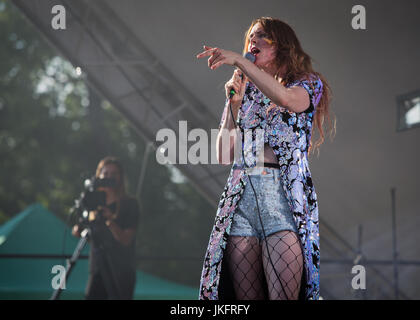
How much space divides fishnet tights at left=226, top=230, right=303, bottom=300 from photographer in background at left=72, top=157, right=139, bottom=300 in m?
2.16

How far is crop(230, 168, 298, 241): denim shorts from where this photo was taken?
138cm

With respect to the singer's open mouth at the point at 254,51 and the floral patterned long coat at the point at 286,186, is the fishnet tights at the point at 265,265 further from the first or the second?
the singer's open mouth at the point at 254,51

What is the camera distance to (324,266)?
4.53 meters

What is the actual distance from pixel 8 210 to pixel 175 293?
37.2 ft

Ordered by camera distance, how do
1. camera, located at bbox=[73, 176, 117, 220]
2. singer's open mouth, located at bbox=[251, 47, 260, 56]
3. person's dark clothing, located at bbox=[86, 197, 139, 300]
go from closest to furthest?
1. singer's open mouth, located at bbox=[251, 47, 260, 56]
2. person's dark clothing, located at bbox=[86, 197, 139, 300]
3. camera, located at bbox=[73, 176, 117, 220]

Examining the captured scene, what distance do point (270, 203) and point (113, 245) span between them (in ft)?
7.74

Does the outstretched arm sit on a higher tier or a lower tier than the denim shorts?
higher

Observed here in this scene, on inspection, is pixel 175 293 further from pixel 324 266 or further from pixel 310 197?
pixel 310 197

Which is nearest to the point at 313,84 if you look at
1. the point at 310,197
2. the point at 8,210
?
the point at 310,197

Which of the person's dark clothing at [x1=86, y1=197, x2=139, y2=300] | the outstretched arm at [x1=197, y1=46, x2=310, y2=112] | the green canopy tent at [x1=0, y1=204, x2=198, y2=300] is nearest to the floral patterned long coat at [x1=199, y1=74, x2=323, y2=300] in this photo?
the outstretched arm at [x1=197, y1=46, x2=310, y2=112]

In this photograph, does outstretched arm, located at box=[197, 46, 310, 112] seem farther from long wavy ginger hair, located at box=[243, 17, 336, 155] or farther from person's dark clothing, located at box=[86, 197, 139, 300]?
person's dark clothing, located at box=[86, 197, 139, 300]

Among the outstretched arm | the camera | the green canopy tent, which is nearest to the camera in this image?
the outstretched arm

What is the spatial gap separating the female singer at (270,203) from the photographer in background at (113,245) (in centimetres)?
215

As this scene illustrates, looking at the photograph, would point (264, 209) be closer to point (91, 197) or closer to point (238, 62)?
point (238, 62)
